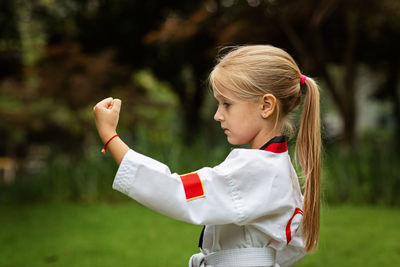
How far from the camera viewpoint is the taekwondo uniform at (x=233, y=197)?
4.26 ft

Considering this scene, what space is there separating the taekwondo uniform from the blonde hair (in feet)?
0.31

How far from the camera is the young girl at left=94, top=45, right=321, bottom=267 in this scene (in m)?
1.31

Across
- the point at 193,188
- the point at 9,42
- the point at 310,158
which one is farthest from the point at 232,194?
the point at 9,42

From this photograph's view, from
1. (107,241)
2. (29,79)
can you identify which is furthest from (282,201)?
(29,79)

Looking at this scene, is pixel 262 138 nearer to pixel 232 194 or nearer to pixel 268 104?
pixel 268 104

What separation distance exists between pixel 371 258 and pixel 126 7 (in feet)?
24.5

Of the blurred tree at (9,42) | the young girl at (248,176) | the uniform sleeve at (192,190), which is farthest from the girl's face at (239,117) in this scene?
the blurred tree at (9,42)

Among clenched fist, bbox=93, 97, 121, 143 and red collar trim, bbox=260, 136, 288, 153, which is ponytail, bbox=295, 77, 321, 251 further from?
clenched fist, bbox=93, 97, 121, 143

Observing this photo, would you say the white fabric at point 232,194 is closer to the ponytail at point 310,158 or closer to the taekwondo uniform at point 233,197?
the taekwondo uniform at point 233,197

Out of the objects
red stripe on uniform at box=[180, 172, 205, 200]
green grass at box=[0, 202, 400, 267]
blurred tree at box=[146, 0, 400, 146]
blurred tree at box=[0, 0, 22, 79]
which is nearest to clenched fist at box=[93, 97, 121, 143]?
red stripe on uniform at box=[180, 172, 205, 200]

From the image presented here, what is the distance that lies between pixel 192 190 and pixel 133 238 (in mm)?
3334

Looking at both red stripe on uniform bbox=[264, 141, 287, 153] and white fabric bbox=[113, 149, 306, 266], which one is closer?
white fabric bbox=[113, 149, 306, 266]

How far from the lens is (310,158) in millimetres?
1589

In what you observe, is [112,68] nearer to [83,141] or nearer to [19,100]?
[19,100]
